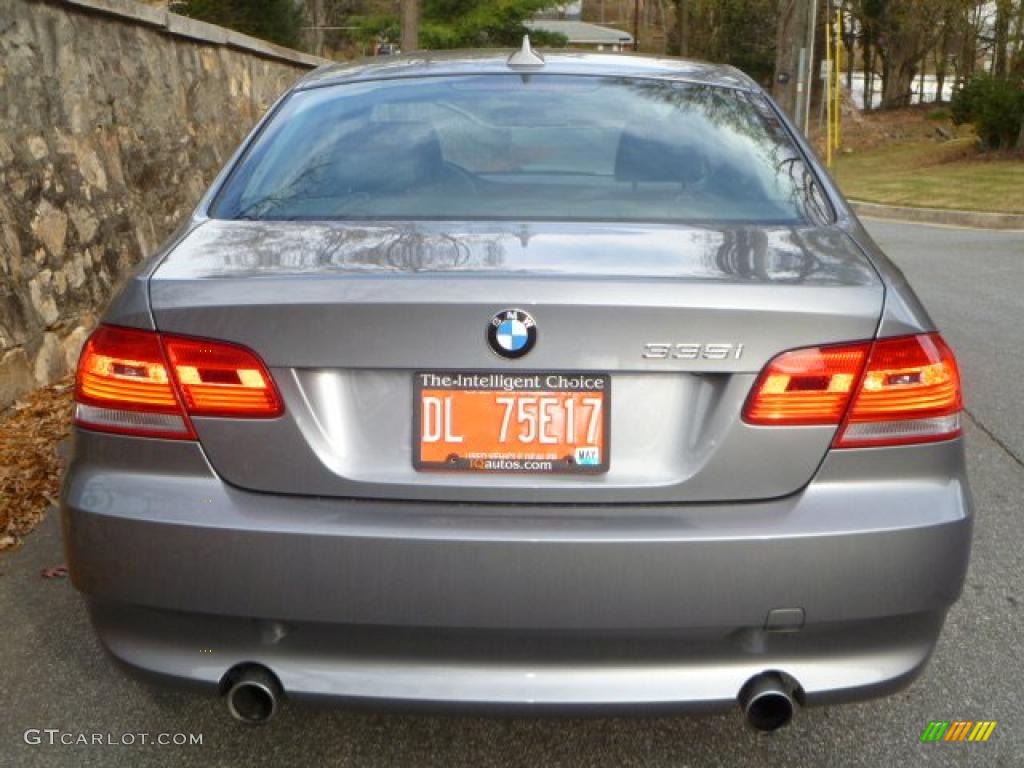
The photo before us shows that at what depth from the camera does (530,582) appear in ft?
7.28

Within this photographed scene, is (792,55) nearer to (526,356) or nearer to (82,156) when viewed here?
(82,156)

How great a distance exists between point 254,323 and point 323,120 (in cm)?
127

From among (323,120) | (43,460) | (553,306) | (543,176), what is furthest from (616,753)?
(43,460)

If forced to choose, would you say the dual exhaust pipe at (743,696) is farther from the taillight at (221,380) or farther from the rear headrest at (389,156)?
the rear headrest at (389,156)

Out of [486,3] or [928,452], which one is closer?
[928,452]

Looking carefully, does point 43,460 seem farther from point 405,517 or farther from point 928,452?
point 928,452

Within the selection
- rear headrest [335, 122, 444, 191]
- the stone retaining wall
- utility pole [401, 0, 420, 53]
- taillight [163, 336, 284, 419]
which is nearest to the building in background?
utility pole [401, 0, 420, 53]

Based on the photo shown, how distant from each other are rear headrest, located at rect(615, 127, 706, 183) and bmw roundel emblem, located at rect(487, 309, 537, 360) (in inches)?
40.6

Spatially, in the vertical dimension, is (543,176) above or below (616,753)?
above

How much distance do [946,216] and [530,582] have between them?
17984 millimetres

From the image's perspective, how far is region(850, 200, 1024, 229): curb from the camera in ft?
57.7

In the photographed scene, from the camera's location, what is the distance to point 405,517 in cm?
226

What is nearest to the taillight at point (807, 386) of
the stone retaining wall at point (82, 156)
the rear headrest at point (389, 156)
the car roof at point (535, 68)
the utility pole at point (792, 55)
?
the rear headrest at point (389, 156)

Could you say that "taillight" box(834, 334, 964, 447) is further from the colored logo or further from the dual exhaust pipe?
the colored logo
